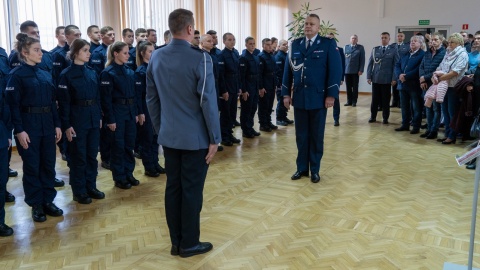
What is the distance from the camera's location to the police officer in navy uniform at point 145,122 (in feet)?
15.3

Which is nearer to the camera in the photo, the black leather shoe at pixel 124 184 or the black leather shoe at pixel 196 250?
the black leather shoe at pixel 196 250

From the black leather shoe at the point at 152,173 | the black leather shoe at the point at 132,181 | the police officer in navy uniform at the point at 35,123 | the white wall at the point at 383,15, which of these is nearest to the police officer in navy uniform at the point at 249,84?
the black leather shoe at the point at 152,173

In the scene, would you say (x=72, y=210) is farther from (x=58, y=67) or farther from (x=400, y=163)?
(x=400, y=163)

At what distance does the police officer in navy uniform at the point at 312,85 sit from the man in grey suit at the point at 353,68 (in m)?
6.40

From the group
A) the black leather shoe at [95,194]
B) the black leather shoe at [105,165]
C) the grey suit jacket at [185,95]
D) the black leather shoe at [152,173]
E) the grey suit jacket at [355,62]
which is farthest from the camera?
the grey suit jacket at [355,62]

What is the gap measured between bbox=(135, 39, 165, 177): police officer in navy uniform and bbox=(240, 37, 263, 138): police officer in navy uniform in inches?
87.4

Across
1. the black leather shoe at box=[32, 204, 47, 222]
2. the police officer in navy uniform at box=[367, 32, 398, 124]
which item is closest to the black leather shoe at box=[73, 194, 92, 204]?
the black leather shoe at box=[32, 204, 47, 222]

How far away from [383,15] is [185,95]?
12.0 m

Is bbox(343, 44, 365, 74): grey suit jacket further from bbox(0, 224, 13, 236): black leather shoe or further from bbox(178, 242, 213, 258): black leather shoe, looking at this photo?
bbox(0, 224, 13, 236): black leather shoe

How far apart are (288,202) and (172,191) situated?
148cm

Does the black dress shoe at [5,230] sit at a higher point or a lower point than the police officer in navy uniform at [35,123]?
lower

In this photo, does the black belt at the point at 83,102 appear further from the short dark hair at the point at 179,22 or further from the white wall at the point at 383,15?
the white wall at the point at 383,15

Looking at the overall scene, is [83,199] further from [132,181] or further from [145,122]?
[145,122]

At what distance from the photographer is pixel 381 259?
117 inches
